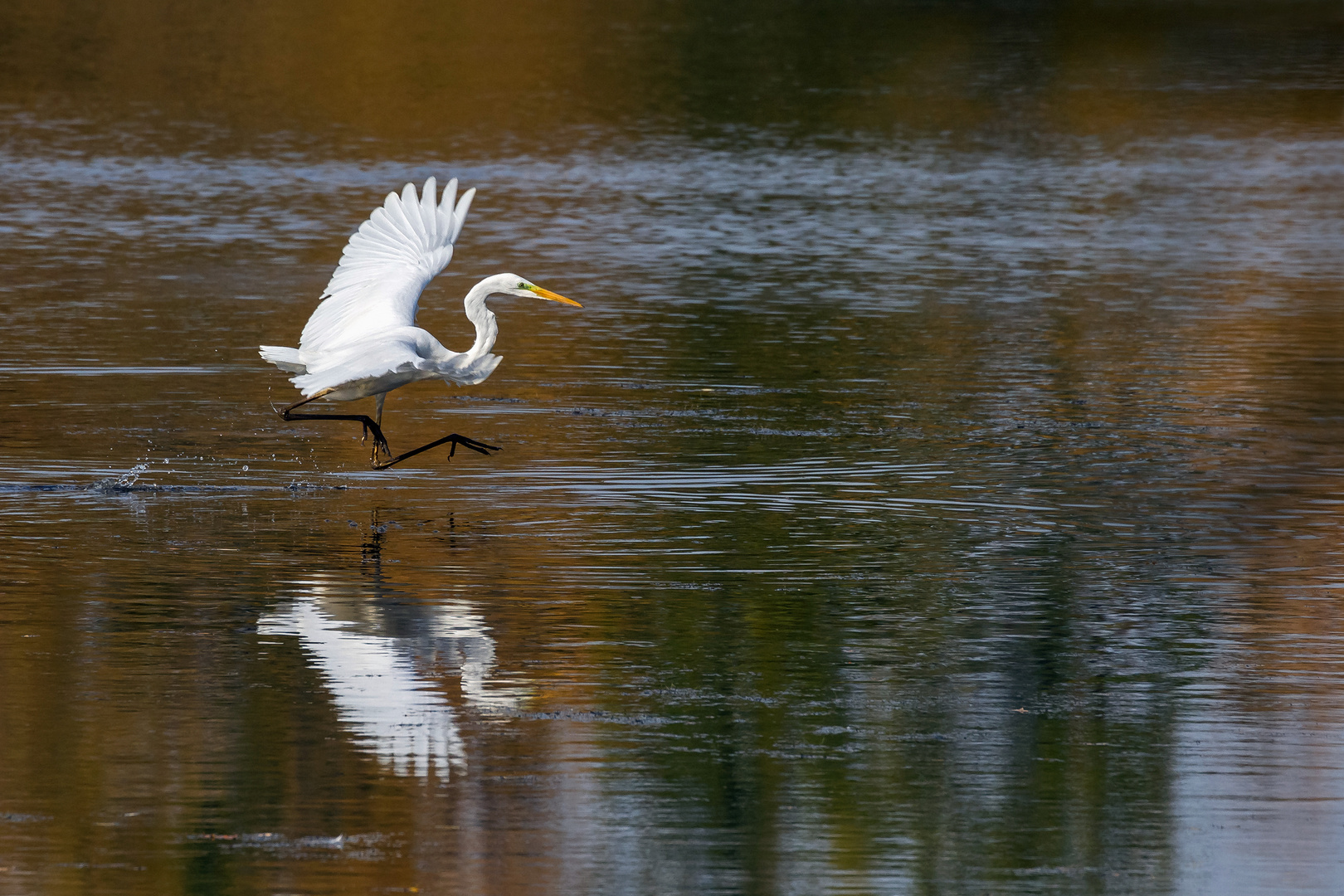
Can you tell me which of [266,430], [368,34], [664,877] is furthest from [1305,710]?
[368,34]

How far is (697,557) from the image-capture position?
Result: 439 inches

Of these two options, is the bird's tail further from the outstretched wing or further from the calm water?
the calm water

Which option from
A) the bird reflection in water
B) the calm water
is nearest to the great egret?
the calm water

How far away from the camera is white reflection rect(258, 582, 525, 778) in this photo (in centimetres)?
795

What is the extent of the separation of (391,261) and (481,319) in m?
0.74

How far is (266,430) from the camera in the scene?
1466cm

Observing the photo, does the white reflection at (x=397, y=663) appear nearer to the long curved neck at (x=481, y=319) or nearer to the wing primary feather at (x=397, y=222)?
the long curved neck at (x=481, y=319)

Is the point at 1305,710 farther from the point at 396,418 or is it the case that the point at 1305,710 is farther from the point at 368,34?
the point at 368,34

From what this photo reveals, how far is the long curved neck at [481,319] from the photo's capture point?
12.7m

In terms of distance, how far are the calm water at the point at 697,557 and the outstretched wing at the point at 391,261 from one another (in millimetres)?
967

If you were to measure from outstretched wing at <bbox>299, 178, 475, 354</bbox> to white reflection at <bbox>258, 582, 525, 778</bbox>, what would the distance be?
2.76 meters

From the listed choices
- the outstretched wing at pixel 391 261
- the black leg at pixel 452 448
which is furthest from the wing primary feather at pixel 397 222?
the black leg at pixel 452 448

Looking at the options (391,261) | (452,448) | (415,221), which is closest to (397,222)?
(415,221)

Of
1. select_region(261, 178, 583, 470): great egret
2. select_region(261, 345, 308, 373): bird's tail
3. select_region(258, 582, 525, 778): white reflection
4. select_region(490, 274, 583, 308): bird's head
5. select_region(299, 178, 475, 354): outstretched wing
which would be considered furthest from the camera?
select_region(490, 274, 583, 308): bird's head
